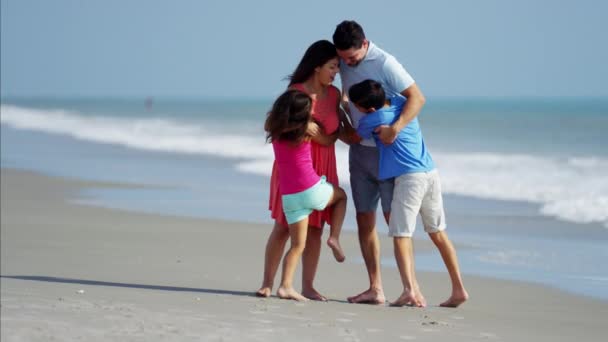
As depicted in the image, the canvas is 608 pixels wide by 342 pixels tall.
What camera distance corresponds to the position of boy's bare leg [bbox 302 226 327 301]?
617cm

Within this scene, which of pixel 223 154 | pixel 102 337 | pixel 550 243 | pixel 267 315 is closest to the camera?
pixel 102 337

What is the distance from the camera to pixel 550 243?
8875 mm

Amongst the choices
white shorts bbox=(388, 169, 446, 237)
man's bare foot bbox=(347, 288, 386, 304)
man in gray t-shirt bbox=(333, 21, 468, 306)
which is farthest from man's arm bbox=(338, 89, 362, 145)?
man's bare foot bbox=(347, 288, 386, 304)

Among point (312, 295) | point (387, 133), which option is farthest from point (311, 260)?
point (387, 133)

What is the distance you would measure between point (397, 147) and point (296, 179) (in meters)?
0.62

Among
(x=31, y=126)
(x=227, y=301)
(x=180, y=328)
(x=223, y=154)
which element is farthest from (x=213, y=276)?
(x=31, y=126)

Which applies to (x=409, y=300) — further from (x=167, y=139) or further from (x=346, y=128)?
(x=167, y=139)

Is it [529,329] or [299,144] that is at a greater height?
[299,144]

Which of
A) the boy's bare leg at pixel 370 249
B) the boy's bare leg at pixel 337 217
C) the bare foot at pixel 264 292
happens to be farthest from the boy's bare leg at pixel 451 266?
Result: the bare foot at pixel 264 292

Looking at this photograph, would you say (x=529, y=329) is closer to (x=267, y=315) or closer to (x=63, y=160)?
(x=267, y=315)

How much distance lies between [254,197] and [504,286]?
230 inches

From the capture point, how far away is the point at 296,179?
19.3 feet

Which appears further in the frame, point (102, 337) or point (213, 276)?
point (213, 276)

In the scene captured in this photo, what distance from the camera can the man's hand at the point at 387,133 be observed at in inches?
228
